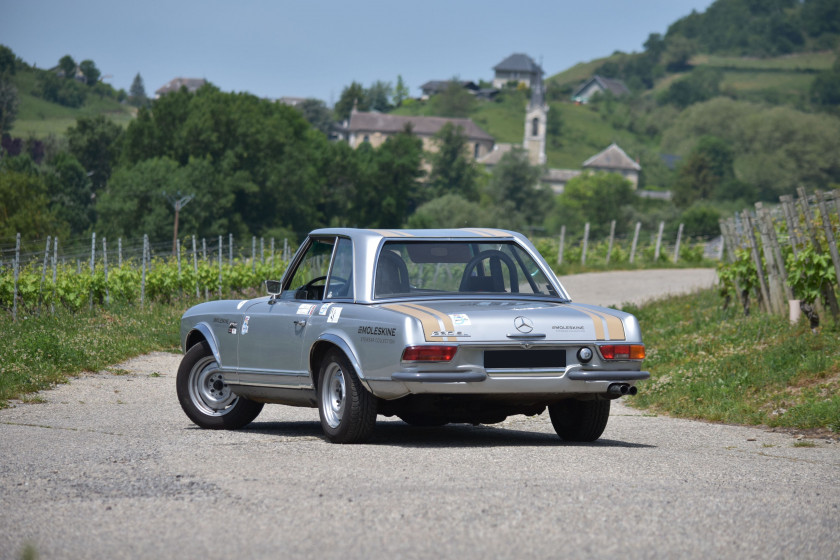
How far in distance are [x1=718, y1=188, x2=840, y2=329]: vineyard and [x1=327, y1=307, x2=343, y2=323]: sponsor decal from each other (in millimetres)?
8160

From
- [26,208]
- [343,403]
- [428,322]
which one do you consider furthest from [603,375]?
[26,208]

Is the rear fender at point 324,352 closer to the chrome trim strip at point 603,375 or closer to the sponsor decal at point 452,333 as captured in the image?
the sponsor decal at point 452,333

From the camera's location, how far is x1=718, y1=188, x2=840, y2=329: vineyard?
15.5m

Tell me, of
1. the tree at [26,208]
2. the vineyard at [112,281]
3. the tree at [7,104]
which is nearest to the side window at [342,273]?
the vineyard at [112,281]

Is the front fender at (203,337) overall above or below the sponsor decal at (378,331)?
below

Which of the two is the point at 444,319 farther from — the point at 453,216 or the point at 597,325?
the point at 453,216

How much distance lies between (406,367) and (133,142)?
9642 centimetres

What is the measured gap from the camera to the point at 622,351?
8.71 metres

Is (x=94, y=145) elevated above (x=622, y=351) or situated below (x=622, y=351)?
above

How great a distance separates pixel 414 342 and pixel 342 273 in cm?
143

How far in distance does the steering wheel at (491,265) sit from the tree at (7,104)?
Result: 132834 millimetres

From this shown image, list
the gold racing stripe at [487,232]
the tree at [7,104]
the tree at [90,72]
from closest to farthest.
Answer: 1. the gold racing stripe at [487,232]
2. the tree at [7,104]
3. the tree at [90,72]

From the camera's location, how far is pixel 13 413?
36.0 feet

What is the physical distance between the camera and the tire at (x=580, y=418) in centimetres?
939
